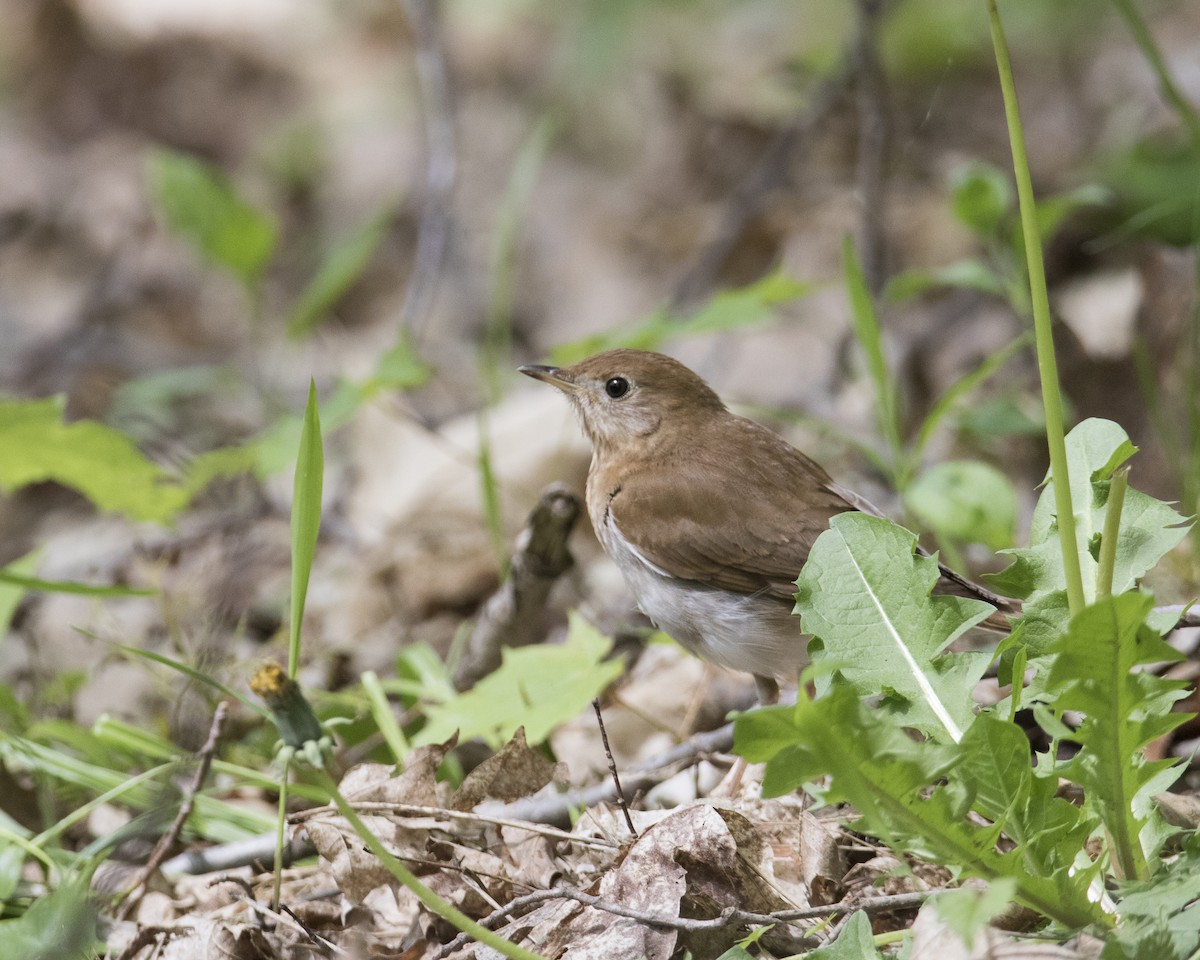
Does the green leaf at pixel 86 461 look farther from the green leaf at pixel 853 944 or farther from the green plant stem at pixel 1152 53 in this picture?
the green plant stem at pixel 1152 53

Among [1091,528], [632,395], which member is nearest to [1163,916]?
[1091,528]

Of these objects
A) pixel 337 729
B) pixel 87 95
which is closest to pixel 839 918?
pixel 337 729

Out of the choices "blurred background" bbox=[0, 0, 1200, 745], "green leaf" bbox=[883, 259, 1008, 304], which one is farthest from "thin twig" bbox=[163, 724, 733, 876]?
"green leaf" bbox=[883, 259, 1008, 304]

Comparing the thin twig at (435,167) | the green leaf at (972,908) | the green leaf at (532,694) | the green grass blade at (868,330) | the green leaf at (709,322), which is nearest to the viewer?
the green leaf at (972,908)

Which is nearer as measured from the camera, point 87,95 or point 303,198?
point 303,198

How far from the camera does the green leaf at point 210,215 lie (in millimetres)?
5266

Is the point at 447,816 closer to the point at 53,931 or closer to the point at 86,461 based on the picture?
the point at 53,931

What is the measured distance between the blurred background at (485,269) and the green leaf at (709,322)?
20 millimetres

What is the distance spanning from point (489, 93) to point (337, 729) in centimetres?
664

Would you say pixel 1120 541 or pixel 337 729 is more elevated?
pixel 1120 541

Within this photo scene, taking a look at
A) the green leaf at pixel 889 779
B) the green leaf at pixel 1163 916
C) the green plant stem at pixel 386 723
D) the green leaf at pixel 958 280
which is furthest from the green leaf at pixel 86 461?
the green leaf at pixel 1163 916

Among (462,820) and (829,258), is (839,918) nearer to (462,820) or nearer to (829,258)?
(462,820)

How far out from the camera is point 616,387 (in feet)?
12.6

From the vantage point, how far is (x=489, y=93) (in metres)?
9.17
